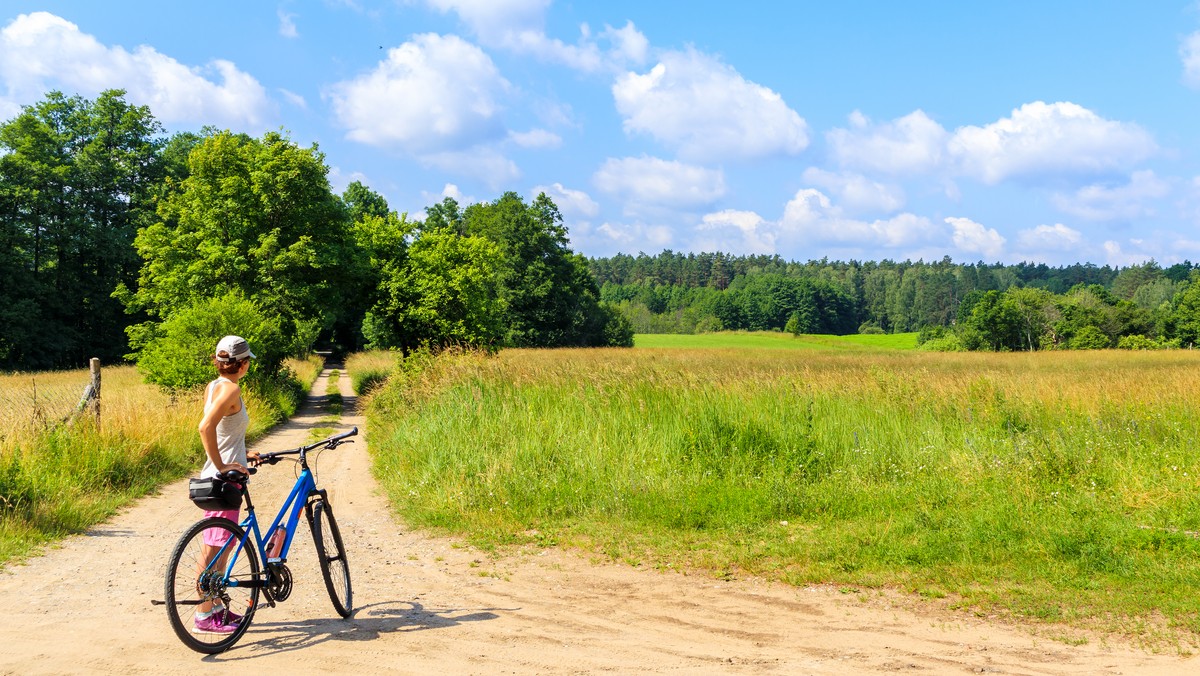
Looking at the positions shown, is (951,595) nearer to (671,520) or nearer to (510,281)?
(671,520)

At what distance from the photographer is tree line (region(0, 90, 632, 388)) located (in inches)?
1091

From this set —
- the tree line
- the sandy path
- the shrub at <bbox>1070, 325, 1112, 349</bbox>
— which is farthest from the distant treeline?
the sandy path

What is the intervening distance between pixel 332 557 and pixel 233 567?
0.78 m

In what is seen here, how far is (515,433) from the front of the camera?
452 inches

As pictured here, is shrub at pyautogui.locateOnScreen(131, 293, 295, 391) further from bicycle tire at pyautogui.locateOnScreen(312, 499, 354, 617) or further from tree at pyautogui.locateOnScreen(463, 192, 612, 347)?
tree at pyautogui.locateOnScreen(463, 192, 612, 347)

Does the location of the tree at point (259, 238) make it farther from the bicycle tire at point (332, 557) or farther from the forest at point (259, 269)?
the bicycle tire at point (332, 557)

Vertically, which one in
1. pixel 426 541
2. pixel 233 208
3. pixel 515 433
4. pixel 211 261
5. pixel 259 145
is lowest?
pixel 426 541

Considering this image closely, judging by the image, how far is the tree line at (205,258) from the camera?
27719 mm

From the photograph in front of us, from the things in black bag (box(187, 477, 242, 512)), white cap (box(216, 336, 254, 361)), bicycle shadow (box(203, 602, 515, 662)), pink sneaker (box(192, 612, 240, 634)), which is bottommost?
bicycle shadow (box(203, 602, 515, 662))

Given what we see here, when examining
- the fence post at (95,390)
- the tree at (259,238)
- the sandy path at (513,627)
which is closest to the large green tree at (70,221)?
the tree at (259,238)

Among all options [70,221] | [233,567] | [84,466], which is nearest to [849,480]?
[233,567]

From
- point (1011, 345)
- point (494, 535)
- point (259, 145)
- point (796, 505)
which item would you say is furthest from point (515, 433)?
point (1011, 345)

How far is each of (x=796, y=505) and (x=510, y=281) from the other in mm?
57253

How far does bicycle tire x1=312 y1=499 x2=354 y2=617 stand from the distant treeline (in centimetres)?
6940
